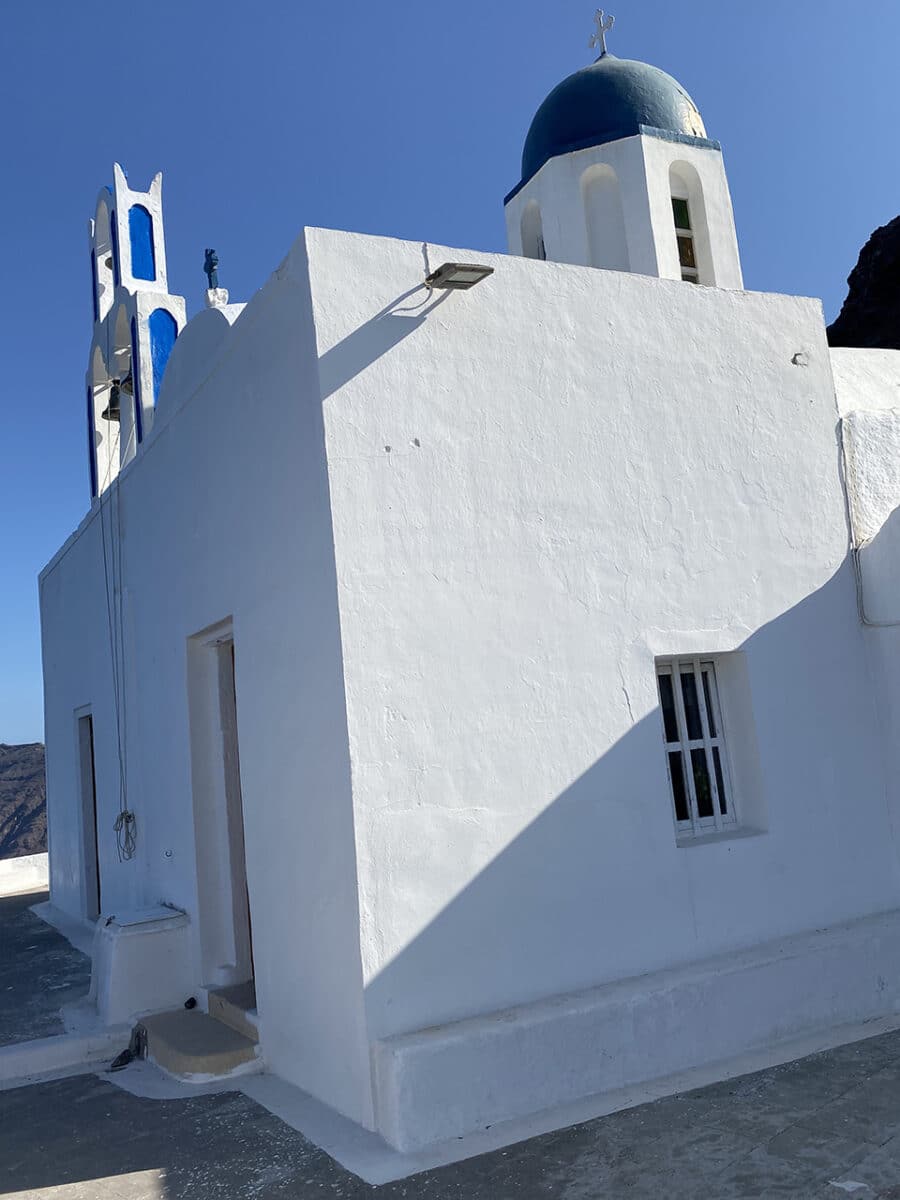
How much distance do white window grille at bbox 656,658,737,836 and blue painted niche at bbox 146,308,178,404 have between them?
5161 millimetres

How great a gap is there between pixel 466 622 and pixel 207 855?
269 centimetres

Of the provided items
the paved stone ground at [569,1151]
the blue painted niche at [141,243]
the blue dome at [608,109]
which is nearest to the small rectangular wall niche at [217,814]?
the paved stone ground at [569,1151]

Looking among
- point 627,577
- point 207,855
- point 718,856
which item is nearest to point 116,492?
point 207,855

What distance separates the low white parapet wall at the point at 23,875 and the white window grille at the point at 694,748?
12035mm

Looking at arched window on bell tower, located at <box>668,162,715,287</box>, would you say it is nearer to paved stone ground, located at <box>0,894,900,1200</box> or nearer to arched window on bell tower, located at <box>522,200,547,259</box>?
arched window on bell tower, located at <box>522,200,547,259</box>

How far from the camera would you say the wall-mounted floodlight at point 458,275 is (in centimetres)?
496

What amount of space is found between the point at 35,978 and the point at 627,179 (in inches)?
298

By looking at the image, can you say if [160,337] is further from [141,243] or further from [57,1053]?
[57,1053]

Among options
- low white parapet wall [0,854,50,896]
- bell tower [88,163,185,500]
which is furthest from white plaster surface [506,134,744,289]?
low white parapet wall [0,854,50,896]

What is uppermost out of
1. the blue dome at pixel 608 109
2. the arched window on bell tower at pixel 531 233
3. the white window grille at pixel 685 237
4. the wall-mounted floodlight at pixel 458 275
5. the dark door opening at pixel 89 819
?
the blue dome at pixel 608 109

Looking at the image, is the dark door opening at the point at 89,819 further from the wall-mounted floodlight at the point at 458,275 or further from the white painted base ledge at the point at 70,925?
the wall-mounted floodlight at the point at 458,275

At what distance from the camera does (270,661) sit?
5.34 metres

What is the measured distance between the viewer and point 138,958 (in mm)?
6367

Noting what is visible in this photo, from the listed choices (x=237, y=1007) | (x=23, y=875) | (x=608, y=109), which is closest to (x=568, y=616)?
(x=237, y=1007)
